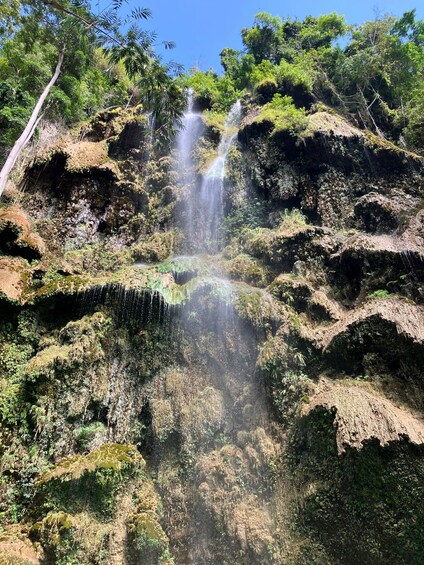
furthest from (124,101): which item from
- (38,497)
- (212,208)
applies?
(38,497)

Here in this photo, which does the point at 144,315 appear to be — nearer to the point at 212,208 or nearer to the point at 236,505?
the point at 236,505

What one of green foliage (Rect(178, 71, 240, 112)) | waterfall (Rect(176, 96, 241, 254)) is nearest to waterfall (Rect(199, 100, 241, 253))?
waterfall (Rect(176, 96, 241, 254))

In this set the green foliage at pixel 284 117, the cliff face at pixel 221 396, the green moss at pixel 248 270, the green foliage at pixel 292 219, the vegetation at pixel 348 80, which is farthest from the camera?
the vegetation at pixel 348 80

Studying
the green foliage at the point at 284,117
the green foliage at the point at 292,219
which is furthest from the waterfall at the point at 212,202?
the green foliage at the point at 292,219

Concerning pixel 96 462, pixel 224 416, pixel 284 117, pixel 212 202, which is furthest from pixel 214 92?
pixel 96 462

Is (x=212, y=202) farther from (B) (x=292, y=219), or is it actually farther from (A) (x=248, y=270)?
(A) (x=248, y=270)

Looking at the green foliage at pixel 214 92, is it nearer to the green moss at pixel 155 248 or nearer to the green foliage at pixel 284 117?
the green foliage at pixel 284 117

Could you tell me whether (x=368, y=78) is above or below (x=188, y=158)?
above

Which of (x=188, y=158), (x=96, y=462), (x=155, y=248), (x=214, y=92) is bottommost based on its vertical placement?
(x=96, y=462)
